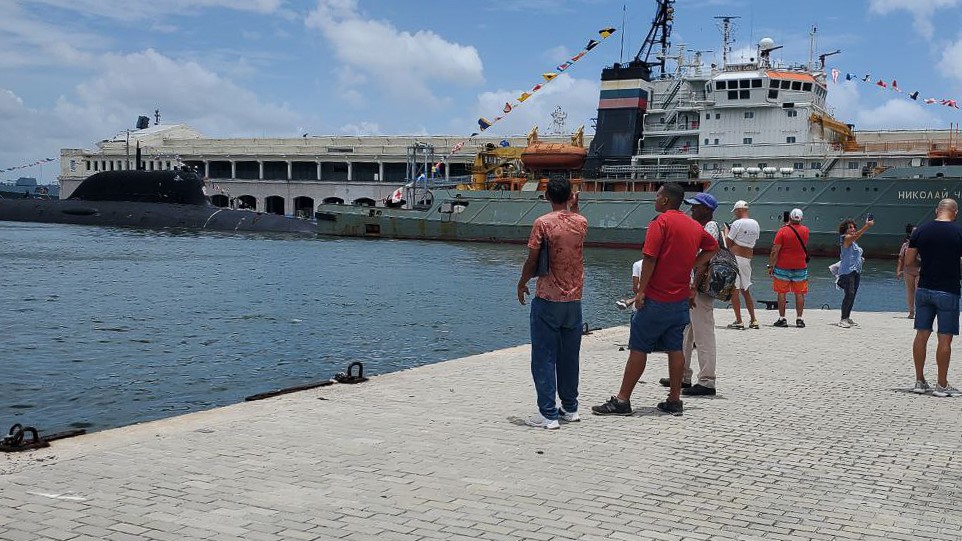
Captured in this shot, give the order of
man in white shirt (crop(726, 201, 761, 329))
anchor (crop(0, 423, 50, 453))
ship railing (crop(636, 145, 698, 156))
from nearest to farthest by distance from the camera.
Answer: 1. anchor (crop(0, 423, 50, 453))
2. man in white shirt (crop(726, 201, 761, 329))
3. ship railing (crop(636, 145, 698, 156))

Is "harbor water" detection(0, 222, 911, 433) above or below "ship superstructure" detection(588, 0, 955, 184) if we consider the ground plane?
below

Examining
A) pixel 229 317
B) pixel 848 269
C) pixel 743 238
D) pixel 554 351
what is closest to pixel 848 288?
pixel 848 269

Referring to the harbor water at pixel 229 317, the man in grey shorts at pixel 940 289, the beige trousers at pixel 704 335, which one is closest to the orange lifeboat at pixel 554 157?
the harbor water at pixel 229 317

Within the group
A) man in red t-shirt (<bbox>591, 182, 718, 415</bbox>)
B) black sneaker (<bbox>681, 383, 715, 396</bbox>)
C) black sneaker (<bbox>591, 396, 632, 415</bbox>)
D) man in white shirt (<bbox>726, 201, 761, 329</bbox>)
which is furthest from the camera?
man in white shirt (<bbox>726, 201, 761, 329</bbox>)

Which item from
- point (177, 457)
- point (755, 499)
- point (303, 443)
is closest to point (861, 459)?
point (755, 499)

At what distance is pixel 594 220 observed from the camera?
49.0m

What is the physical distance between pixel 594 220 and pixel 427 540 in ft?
149

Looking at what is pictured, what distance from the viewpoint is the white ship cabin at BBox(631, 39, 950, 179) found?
42.8 m

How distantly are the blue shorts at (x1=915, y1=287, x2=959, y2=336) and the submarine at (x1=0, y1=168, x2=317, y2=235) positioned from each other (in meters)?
56.2

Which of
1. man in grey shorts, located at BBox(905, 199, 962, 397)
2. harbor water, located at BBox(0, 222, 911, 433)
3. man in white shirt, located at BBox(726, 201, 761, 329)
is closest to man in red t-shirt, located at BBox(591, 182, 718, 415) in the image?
man in grey shorts, located at BBox(905, 199, 962, 397)

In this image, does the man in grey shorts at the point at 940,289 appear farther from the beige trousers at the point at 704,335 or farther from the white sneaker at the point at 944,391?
the beige trousers at the point at 704,335

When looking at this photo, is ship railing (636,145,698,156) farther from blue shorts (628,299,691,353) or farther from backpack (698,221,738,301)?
blue shorts (628,299,691,353)

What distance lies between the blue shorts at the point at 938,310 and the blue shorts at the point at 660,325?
2.73 m

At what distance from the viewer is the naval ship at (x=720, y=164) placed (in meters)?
40.9
